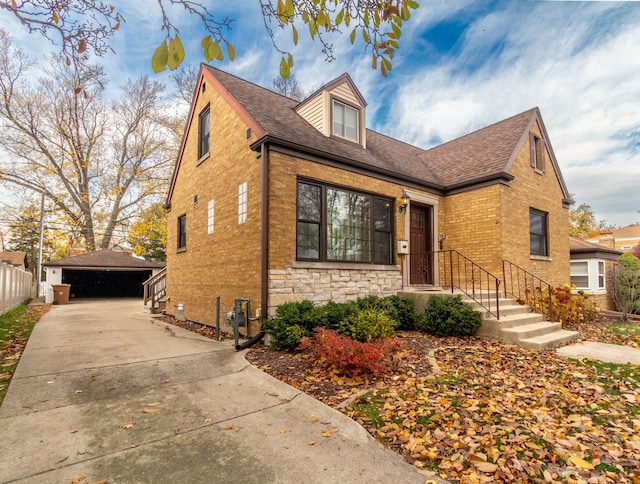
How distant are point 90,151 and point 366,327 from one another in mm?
26739

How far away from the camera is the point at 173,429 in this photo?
10.9 ft

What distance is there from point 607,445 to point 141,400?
4837mm

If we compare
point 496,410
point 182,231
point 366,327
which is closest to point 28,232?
point 182,231

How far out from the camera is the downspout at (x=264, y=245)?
6.87 meters

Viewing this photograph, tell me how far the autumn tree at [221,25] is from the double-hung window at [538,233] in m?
10.4

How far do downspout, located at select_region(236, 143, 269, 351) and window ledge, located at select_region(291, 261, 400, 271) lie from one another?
2.21 feet

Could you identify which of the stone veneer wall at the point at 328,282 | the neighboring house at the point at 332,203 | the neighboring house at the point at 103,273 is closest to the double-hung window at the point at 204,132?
the neighboring house at the point at 332,203

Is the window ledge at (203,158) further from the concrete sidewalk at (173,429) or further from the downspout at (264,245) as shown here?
the concrete sidewalk at (173,429)

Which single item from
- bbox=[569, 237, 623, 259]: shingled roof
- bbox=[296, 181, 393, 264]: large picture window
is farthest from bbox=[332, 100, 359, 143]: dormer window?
bbox=[569, 237, 623, 259]: shingled roof

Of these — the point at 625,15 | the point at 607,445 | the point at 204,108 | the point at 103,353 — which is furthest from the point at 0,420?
the point at 625,15

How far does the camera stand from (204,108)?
35.4 feet

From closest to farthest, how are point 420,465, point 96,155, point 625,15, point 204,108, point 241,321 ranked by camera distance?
point 420,465, point 625,15, point 241,321, point 204,108, point 96,155

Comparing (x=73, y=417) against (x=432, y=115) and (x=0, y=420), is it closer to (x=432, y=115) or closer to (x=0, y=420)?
(x=0, y=420)

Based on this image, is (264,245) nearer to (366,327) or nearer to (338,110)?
(366,327)
